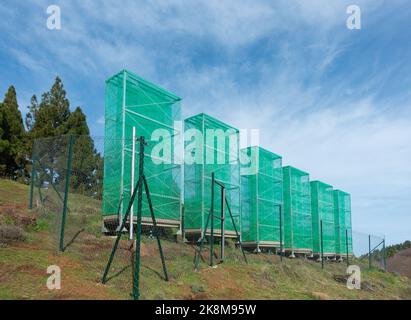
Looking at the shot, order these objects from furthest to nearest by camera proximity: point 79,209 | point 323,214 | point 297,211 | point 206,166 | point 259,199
Answer: point 323,214 → point 297,211 → point 259,199 → point 206,166 → point 79,209

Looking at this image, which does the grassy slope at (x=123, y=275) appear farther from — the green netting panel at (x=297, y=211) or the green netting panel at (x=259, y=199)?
the green netting panel at (x=297, y=211)

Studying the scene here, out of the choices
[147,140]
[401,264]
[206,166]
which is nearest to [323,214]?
[401,264]

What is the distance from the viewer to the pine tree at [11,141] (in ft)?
88.9

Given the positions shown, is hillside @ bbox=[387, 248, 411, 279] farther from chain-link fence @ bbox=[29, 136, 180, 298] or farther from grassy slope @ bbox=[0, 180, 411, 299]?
chain-link fence @ bbox=[29, 136, 180, 298]

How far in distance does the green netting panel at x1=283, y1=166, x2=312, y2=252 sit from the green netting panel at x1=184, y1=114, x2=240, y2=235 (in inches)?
323

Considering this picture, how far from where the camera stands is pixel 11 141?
91.6 ft

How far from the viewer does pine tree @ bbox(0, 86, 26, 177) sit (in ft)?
88.9

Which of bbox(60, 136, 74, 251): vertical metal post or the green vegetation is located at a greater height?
the green vegetation

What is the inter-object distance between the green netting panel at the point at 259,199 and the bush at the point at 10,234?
1595 centimetres

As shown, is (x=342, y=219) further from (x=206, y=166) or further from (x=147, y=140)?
(x=147, y=140)

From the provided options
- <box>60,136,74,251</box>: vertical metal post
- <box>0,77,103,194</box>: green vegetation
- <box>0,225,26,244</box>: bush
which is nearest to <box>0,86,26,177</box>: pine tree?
<box>0,77,103,194</box>: green vegetation

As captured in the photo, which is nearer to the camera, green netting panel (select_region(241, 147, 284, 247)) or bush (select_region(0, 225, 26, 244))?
bush (select_region(0, 225, 26, 244))

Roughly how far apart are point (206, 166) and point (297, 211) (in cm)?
1262
